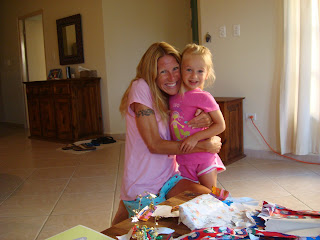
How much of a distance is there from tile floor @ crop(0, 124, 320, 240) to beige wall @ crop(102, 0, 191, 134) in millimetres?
1258

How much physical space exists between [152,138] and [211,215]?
0.57 meters

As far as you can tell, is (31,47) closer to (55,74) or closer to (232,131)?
(55,74)

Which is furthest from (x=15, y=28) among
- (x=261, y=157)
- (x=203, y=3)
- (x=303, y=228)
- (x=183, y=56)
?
(x=303, y=228)

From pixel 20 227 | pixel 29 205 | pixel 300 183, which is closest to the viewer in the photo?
pixel 20 227

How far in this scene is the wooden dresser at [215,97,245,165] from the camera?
342 centimetres

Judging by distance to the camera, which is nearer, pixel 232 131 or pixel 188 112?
pixel 188 112

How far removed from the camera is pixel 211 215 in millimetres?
1029

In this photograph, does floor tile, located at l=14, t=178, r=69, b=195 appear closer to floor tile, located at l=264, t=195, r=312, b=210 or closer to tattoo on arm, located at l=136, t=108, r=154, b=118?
tattoo on arm, located at l=136, t=108, r=154, b=118

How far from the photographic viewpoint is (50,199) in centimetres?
274

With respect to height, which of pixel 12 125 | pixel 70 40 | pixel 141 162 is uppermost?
pixel 70 40

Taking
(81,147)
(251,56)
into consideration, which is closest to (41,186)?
(81,147)

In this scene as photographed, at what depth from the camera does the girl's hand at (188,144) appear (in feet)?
4.93

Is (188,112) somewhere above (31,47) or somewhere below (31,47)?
below

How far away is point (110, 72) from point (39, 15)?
2.39m
